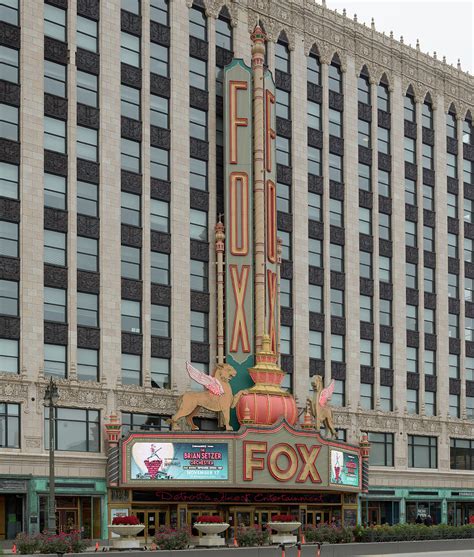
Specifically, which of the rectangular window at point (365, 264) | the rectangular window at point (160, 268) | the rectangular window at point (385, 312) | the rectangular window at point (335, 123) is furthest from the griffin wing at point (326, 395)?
the rectangular window at point (335, 123)

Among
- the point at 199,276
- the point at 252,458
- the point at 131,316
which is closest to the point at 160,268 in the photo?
the point at 199,276

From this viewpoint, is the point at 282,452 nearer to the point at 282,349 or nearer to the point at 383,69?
the point at 282,349

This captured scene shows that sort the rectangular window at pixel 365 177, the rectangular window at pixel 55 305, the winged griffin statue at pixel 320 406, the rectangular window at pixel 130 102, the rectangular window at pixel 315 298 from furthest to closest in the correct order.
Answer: the rectangular window at pixel 365 177 < the rectangular window at pixel 315 298 < the winged griffin statue at pixel 320 406 < the rectangular window at pixel 130 102 < the rectangular window at pixel 55 305

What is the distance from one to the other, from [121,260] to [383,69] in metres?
29.7

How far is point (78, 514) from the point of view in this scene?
65.1 m

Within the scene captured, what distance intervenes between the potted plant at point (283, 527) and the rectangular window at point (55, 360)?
13935 millimetres

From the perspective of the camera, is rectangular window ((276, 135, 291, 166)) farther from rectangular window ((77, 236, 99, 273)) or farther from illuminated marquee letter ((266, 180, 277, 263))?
rectangular window ((77, 236, 99, 273))

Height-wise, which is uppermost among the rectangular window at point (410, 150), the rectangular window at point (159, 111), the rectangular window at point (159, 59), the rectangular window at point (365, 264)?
the rectangular window at point (159, 59)

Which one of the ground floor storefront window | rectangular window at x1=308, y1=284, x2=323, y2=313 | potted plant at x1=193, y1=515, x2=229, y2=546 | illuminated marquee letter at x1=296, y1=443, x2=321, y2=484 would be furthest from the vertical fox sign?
potted plant at x1=193, y1=515, x2=229, y2=546

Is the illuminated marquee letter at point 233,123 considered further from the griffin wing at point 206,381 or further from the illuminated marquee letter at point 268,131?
the griffin wing at point 206,381

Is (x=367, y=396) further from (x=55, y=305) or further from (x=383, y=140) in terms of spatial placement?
(x=55, y=305)

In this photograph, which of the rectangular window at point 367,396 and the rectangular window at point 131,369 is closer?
the rectangular window at point 131,369

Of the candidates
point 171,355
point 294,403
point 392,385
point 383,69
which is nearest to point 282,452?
point 294,403

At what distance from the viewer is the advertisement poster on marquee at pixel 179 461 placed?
217 ft
